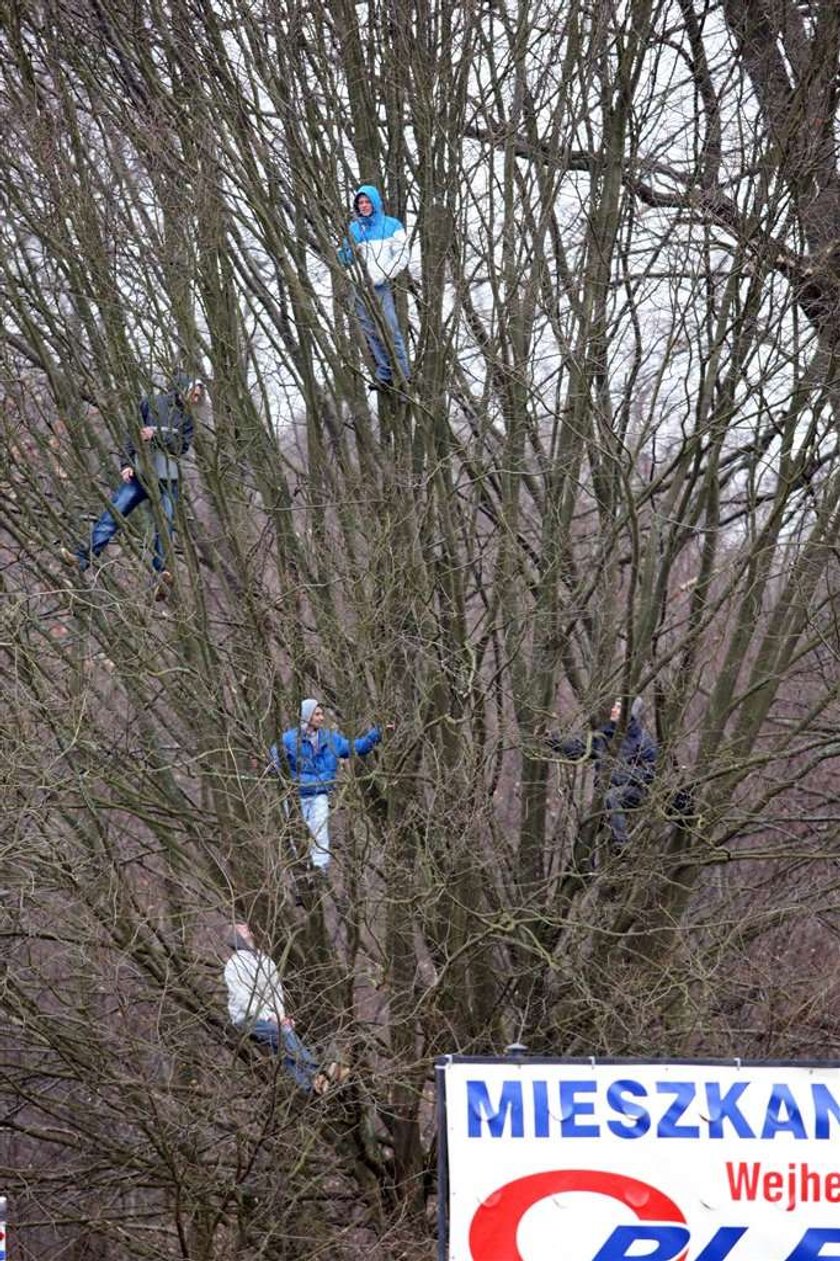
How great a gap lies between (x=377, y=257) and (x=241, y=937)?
4767 millimetres

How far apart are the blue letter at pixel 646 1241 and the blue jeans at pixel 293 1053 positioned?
3185 millimetres

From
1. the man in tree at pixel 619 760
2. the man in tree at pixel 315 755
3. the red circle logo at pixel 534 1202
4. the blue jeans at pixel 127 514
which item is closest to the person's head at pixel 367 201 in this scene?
the blue jeans at pixel 127 514

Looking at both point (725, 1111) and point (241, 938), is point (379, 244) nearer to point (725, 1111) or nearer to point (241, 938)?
point (241, 938)

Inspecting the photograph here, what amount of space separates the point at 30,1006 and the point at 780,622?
19.1 ft

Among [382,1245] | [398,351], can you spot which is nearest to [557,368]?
[398,351]

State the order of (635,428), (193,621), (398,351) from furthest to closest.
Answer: (635,428), (398,351), (193,621)

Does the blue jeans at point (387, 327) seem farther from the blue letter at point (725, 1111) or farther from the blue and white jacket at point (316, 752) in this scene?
the blue letter at point (725, 1111)

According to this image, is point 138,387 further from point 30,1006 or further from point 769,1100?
point 769,1100

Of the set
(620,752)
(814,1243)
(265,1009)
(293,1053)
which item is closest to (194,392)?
(620,752)

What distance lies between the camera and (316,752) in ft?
→ 36.6

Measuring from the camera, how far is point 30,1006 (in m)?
10.8

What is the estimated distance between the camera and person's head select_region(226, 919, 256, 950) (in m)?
10.0

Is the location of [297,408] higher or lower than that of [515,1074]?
higher

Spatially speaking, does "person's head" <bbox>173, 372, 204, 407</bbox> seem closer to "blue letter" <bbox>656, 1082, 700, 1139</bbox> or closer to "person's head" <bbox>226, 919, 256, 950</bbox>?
"person's head" <bbox>226, 919, 256, 950</bbox>
